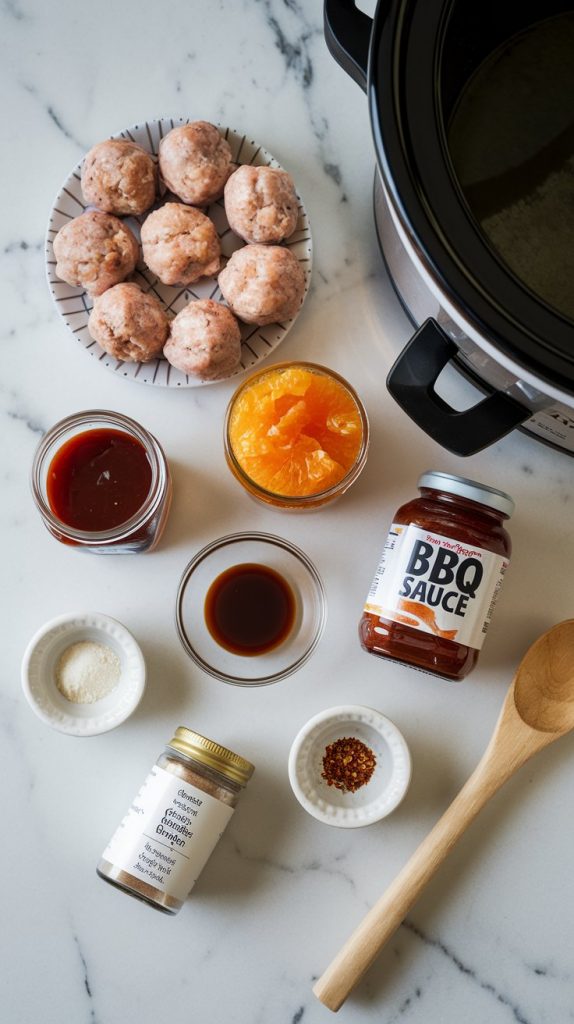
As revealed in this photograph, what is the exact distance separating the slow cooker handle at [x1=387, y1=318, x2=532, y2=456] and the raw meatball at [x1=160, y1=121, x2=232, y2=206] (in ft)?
1.32

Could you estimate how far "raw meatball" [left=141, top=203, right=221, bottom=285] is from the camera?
1068 mm

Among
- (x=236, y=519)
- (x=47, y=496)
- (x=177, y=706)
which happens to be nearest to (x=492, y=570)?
(x=236, y=519)

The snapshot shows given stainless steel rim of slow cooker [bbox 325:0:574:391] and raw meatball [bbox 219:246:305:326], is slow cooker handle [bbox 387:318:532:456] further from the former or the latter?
raw meatball [bbox 219:246:305:326]

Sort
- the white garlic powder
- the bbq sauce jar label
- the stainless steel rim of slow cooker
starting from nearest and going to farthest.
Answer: the stainless steel rim of slow cooker < the bbq sauce jar label < the white garlic powder

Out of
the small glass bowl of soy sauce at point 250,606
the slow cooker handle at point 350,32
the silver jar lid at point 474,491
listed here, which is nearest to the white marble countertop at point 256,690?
the small glass bowl of soy sauce at point 250,606

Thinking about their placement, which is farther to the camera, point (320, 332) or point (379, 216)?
point (320, 332)

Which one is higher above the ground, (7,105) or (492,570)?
(7,105)

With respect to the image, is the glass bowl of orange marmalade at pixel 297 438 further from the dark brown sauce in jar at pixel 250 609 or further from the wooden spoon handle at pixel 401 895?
the wooden spoon handle at pixel 401 895

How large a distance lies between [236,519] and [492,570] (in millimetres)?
354

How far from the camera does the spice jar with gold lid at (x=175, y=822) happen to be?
3.42ft

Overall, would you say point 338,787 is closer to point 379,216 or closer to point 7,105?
point 379,216

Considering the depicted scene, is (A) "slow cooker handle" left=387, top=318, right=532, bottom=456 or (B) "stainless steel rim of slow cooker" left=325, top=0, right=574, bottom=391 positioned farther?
(A) "slow cooker handle" left=387, top=318, right=532, bottom=456

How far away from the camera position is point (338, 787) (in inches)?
43.9

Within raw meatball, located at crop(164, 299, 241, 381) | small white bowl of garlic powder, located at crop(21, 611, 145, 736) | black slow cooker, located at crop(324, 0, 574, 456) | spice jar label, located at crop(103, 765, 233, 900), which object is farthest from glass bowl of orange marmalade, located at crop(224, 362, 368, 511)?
spice jar label, located at crop(103, 765, 233, 900)
